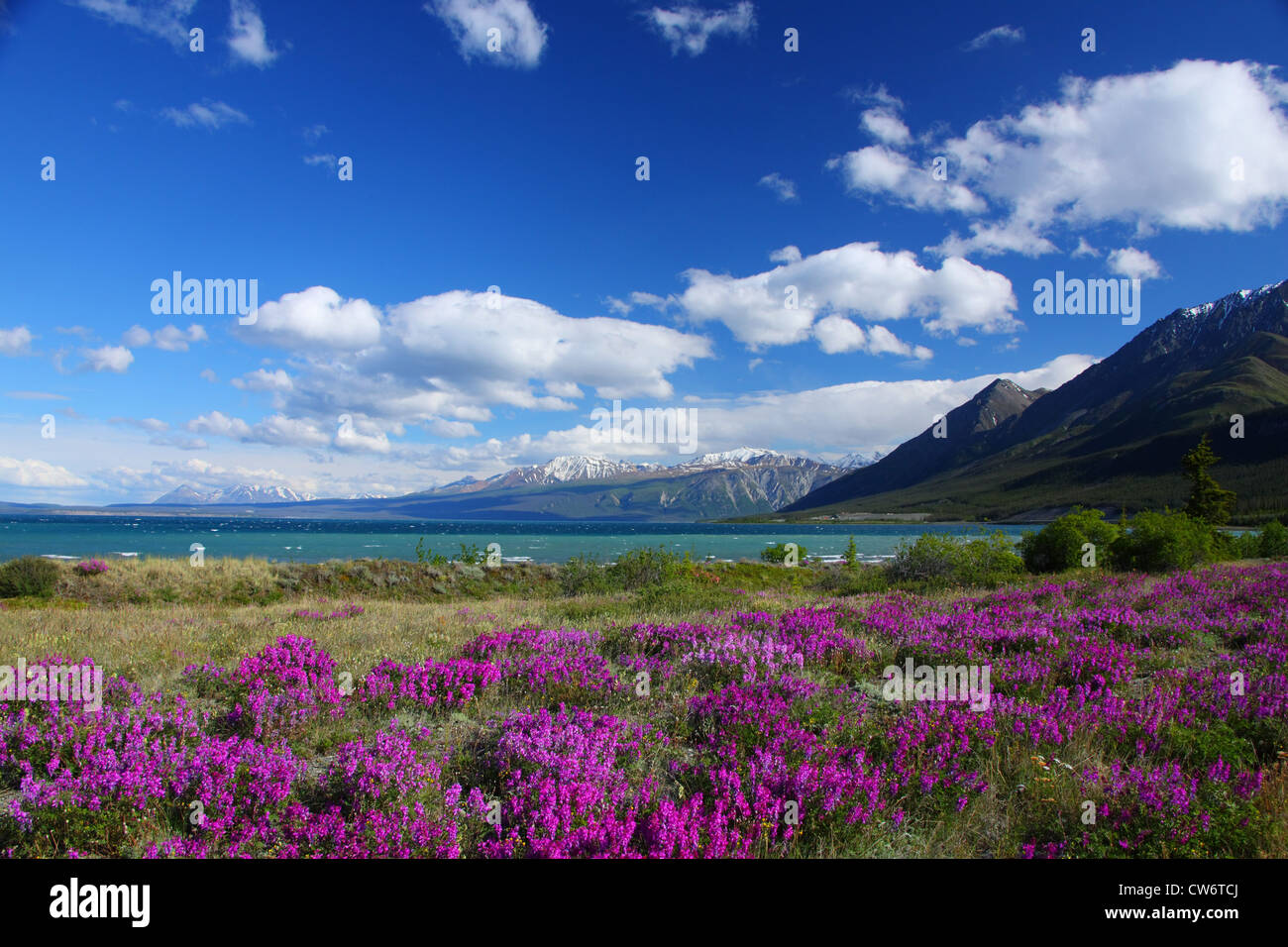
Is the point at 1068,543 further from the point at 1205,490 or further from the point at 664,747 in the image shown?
the point at 1205,490

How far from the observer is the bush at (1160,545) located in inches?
839

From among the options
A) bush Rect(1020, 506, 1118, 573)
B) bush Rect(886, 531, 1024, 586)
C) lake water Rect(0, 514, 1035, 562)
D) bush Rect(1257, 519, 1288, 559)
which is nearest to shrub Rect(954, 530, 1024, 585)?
bush Rect(886, 531, 1024, 586)

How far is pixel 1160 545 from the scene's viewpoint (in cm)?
2192

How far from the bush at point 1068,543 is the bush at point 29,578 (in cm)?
3954

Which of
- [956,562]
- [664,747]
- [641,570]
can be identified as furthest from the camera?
[641,570]

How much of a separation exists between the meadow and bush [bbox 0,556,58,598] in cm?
1859

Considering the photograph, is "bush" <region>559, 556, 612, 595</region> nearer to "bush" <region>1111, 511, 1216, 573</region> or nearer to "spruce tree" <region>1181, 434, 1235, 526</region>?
"bush" <region>1111, 511, 1216, 573</region>

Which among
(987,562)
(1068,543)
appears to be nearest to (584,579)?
(987,562)

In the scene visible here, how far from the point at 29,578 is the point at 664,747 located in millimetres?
29258
